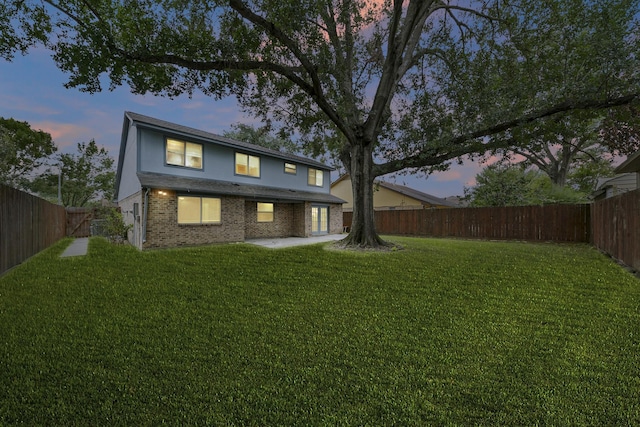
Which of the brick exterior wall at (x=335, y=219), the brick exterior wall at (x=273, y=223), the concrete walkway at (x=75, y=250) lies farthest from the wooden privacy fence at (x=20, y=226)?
the brick exterior wall at (x=335, y=219)

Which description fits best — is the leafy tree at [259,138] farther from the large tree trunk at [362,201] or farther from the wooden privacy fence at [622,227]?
the wooden privacy fence at [622,227]

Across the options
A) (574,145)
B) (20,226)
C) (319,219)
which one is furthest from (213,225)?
(574,145)

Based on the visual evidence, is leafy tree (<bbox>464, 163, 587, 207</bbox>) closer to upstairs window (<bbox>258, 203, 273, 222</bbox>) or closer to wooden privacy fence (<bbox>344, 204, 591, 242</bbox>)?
wooden privacy fence (<bbox>344, 204, 591, 242</bbox>)

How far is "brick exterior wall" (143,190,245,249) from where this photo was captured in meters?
10.3

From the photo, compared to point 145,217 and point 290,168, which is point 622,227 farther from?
point 145,217

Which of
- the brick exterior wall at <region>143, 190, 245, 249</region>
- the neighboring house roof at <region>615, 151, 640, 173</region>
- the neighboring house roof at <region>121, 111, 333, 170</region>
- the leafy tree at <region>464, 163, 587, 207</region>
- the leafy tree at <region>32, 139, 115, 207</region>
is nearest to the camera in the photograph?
the neighboring house roof at <region>615, 151, 640, 173</region>

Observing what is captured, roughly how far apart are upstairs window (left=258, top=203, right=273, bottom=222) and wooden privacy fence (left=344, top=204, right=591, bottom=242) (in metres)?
7.92

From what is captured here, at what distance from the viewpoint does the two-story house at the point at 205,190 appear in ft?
34.6

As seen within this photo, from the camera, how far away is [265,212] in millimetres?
14719

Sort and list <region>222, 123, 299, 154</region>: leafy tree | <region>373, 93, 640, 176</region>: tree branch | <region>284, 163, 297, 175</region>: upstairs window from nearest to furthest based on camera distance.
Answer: <region>373, 93, 640, 176</region>: tree branch → <region>284, 163, 297, 175</region>: upstairs window → <region>222, 123, 299, 154</region>: leafy tree

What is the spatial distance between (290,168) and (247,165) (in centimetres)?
293

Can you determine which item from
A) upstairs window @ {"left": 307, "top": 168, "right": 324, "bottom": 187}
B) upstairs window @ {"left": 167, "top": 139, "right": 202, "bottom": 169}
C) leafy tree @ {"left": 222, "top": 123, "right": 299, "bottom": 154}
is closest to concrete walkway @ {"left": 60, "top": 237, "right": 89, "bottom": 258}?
upstairs window @ {"left": 167, "top": 139, "right": 202, "bottom": 169}

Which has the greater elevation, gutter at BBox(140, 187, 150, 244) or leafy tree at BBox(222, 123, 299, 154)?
leafy tree at BBox(222, 123, 299, 154)

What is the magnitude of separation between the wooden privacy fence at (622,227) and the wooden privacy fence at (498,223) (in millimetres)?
3784
